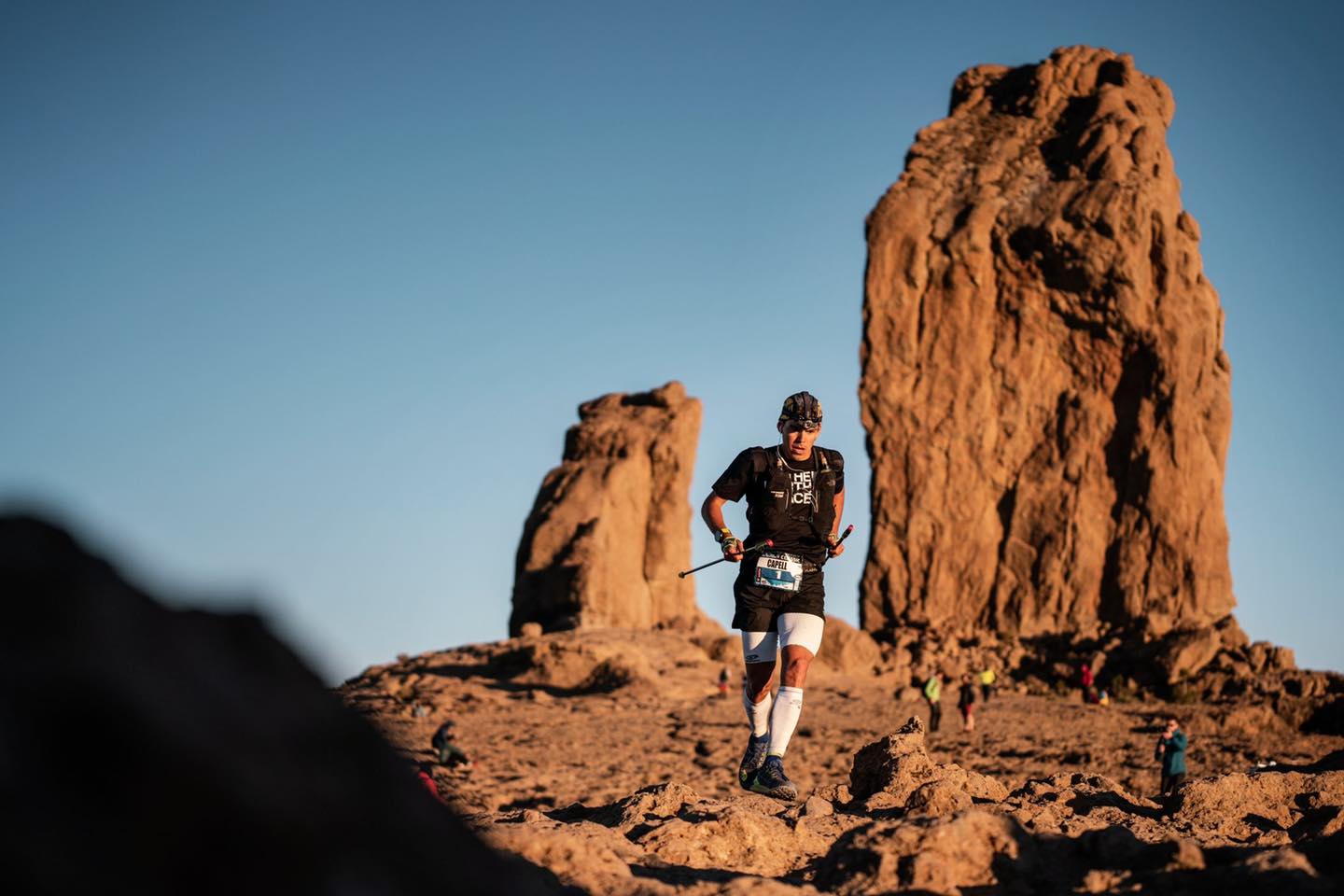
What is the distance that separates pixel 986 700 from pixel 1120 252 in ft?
37.1

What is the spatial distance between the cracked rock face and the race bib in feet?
73.3

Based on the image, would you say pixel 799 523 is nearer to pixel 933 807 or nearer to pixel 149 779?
pixel 933 807

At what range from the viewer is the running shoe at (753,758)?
625cm

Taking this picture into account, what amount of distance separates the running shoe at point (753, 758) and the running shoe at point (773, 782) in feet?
0.25

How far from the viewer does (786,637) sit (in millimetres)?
6281

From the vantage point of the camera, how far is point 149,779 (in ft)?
4.23

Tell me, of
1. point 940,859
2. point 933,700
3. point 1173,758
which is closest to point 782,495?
point 940,859

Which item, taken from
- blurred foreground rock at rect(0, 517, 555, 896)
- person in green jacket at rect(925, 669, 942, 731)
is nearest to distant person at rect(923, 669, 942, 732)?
person in green jacket at rect(925, 669, 942, 731)

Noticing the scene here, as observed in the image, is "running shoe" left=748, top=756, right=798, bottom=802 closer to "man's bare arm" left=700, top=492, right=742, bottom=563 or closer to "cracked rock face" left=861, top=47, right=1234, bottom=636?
"man's bare arm" left=700, top=492, right=742, bottom=563

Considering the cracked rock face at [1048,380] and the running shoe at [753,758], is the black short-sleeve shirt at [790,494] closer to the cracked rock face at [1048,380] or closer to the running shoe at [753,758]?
the running shoe at [753,758]

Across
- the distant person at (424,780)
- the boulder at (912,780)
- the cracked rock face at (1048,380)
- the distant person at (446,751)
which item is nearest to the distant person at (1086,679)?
the cracked rock face at (1048,380)

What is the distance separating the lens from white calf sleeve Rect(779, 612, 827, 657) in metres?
6.23

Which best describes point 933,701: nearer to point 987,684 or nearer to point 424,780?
point 987,684

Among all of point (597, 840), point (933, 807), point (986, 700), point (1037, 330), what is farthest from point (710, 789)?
point (1037, 330)
